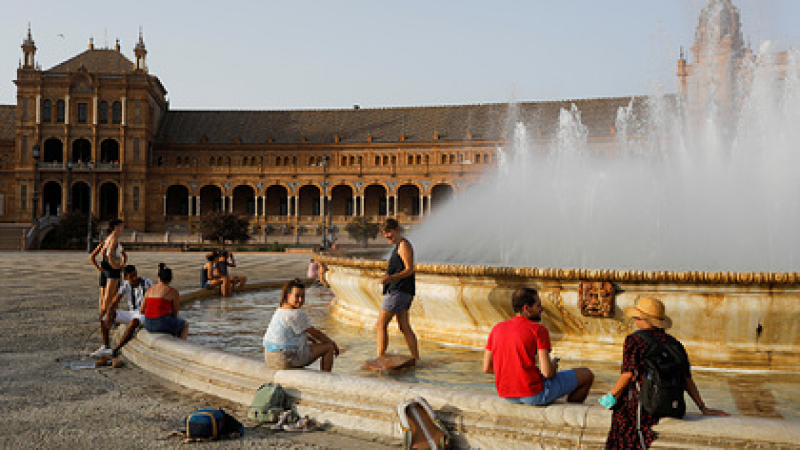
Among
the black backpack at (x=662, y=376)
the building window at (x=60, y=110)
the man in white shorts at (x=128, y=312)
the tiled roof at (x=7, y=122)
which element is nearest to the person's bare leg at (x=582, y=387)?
the black backpack at (x=662, y=376)

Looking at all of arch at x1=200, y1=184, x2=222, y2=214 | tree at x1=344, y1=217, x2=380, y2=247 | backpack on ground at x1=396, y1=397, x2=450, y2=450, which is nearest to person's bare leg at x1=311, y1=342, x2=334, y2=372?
backpack on ground at x1=396, y1=397, x2=450, y2=450

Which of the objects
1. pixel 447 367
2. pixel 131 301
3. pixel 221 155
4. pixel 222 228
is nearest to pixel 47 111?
pixel 221 155

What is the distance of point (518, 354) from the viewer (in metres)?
4.12

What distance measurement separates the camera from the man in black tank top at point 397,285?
6023 mm

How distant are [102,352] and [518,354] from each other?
518 cm

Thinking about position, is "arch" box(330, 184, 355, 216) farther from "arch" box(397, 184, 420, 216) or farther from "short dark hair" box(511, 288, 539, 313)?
"short dark hair" box(511, 288, 539, 313)

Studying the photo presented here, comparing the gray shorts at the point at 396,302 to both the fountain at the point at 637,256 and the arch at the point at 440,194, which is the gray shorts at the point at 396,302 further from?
the arch at the point at 440,194

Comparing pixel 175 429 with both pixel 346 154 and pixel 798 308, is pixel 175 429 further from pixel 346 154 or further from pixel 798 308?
pixel 346 154

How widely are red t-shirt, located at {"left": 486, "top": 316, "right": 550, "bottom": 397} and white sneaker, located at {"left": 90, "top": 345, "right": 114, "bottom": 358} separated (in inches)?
190

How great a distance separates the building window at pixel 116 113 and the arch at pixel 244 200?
12687 millimetres

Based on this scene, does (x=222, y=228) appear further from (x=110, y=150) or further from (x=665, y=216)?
(x=665, y=216)

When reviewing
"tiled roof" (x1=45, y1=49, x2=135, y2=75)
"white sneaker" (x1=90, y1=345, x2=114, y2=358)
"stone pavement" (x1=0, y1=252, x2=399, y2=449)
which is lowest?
"stone pavement" (x1=0, y1=252, x2=399, y2=449)

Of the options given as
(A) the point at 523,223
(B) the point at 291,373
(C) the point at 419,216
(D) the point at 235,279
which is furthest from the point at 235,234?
(B) the point at 291,373

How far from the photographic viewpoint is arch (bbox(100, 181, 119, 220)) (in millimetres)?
63250
